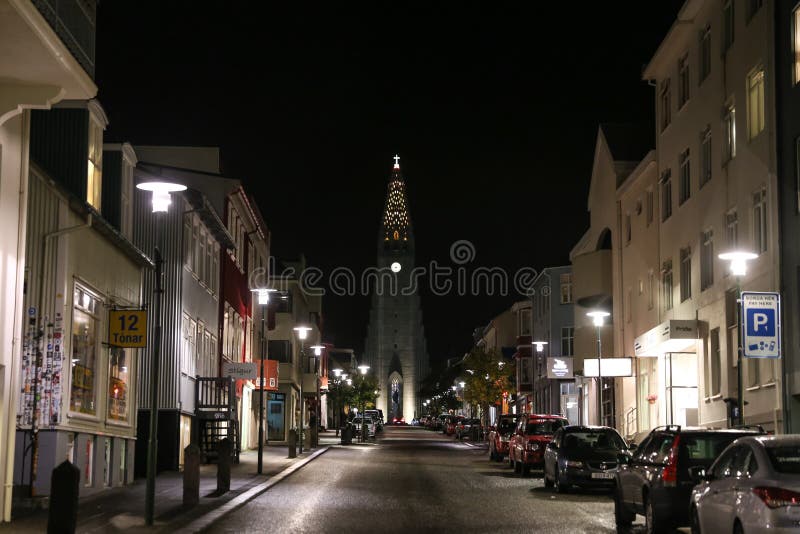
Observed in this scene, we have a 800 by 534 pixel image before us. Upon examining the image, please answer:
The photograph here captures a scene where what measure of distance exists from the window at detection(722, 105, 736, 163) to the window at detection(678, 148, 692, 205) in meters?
4.77

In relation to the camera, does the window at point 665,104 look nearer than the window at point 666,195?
No

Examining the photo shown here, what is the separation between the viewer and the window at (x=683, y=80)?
38281 millimetres

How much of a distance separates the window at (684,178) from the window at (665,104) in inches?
99.8

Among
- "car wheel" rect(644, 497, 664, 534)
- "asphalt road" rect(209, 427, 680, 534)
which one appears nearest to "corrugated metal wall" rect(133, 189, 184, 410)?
"asphalt road" rect(209, 427, 680, 534)

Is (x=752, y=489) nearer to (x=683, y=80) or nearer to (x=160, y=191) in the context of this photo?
(x=160, y=191)

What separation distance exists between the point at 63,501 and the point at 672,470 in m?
8.10

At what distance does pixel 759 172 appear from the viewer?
94.9 ft

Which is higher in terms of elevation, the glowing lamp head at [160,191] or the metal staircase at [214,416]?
the glowing lamp head at [160,191]

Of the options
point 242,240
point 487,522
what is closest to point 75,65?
point 487,522

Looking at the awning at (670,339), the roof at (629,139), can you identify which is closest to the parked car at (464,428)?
the roof at (629,139)

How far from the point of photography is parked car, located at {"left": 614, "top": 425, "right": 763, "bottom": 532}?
16.2 meters

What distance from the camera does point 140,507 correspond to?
21.6m

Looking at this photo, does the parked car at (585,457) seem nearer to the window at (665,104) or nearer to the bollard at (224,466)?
the bollard at (224,466)

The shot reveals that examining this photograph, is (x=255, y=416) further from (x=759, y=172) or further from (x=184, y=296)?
(x=759, y=172)
